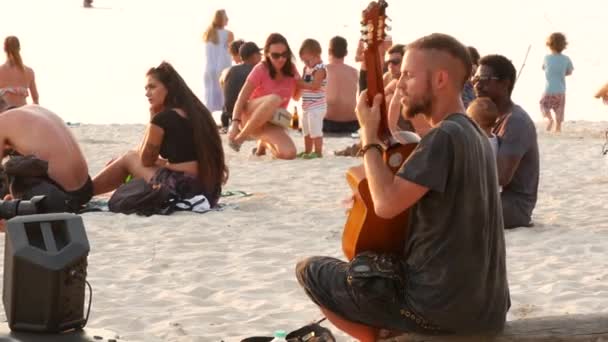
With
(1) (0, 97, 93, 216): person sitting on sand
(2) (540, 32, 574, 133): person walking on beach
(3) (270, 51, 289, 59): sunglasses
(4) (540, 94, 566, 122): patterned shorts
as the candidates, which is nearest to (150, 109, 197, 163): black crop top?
(1) (0, 97, 93, 216): person sitting on sand

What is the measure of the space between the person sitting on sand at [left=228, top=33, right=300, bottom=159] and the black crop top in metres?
2.92

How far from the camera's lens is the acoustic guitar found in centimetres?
391

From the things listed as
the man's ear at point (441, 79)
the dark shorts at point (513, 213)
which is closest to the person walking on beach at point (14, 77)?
the dark shorts at point (513, 213)

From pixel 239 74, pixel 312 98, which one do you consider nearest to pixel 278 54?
pixel 312 98

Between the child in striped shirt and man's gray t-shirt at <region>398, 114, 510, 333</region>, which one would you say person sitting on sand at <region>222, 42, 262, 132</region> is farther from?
man's gray t-shirt at <region>398, 114, 510, 333</region>

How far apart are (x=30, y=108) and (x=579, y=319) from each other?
438 centimetres

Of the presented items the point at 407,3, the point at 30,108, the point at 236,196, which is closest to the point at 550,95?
the point at 236,196

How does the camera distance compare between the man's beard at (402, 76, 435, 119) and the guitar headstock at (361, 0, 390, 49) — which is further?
the guitar headstock at (361, 0, 390, 49)

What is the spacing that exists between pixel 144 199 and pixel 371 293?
399cm

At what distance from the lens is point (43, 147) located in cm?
732

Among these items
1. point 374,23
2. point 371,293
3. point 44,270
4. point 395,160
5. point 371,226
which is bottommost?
point 371,293

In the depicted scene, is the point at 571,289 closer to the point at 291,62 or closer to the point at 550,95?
the point at 291,62

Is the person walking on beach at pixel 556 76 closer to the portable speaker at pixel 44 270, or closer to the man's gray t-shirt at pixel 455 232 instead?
the man's gray t-shirt at pixel 455 232

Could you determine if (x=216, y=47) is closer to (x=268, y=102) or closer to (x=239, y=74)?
(x=239, y=74)
